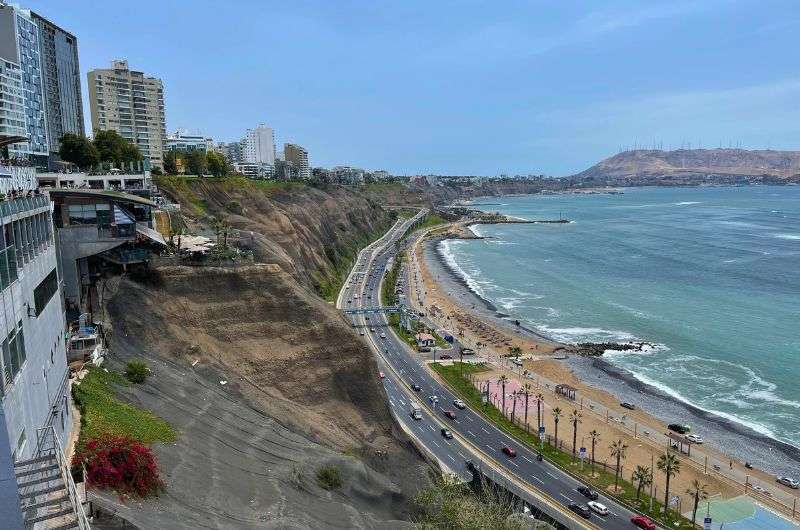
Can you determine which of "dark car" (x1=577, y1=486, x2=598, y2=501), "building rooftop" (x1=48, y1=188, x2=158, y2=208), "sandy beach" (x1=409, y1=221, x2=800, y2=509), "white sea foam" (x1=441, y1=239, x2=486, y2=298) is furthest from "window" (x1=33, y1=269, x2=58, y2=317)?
"white sea foam" (x1=441, y1=239, x2=486, y2=298)

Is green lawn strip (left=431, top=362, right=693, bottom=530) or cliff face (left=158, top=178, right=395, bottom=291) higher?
cliff face (left=158, top=178, right=395, bottom=291)

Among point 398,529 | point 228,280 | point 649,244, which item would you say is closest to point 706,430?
point 398,529

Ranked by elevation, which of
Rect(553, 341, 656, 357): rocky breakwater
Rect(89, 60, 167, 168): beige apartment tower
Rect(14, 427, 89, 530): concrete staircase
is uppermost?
Rect(89, 60, 167, 168): beige apartment tower

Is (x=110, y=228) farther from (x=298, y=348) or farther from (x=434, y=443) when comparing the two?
(x=434, y=443)

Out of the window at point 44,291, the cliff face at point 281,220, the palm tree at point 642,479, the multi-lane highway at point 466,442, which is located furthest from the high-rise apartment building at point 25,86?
the palm tree at point 642,479

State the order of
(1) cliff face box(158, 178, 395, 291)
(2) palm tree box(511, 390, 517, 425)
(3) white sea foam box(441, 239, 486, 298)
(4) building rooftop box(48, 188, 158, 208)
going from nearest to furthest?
(4) building rooftop box(48, 188, 158, 208) → (2) palm tree box(511, 390, 517, 425) → (1) cliff face box(158, 178, 395, 291) → (3) white sea foam box(441, 239, 486, 298)

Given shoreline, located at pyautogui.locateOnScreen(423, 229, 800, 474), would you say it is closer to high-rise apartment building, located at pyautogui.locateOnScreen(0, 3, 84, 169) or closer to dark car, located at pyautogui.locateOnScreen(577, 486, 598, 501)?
dark car, located at pyautogui.locateOnScreen(577, 486, 598, 501)

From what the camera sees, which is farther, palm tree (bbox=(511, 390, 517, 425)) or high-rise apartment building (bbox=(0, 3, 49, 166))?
high-rise apartment building (bbox=(0, 3, 49, 166))
